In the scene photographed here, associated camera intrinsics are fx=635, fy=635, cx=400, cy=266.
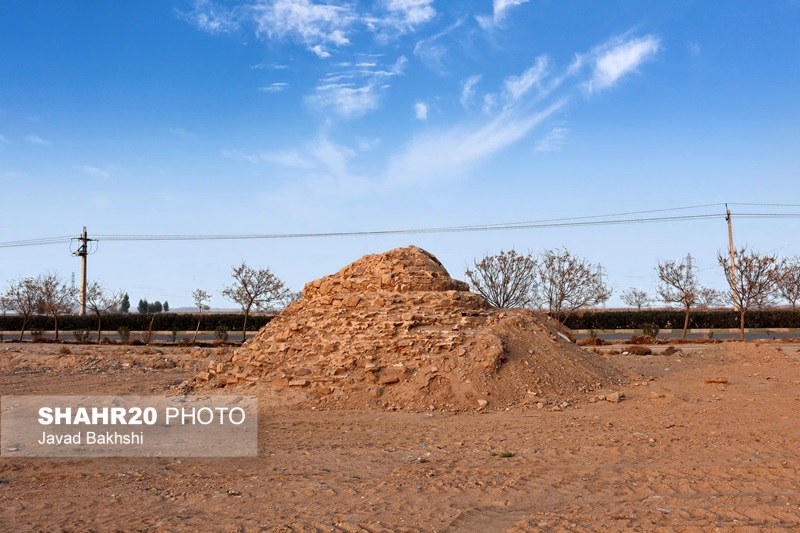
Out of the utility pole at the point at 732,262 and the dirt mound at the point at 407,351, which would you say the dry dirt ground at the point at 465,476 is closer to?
the dirt mound at the point at 407,351

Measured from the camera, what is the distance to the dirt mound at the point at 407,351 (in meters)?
12.4

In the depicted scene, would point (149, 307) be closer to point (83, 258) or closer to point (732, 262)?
point (83, 258)

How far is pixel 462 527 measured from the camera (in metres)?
5.59

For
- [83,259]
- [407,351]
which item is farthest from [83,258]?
[407,351]

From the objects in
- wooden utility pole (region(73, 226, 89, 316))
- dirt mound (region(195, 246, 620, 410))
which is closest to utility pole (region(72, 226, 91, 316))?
wooden utility pole (region(73, 226, 89, 316))

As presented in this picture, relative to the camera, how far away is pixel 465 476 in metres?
7.40

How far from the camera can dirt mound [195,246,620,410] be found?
1243 centimetres

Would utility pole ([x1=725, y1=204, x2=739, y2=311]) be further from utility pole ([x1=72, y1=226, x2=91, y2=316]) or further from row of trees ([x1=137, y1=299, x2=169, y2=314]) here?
row of trees ([x1=137, y1=299, x2=169, y2=314])

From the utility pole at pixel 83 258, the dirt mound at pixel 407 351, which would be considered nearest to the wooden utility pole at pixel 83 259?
Answer: the utility pole at pixel 83 258

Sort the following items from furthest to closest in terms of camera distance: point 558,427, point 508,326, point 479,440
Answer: point 508,326, point 558,427, point 479,440

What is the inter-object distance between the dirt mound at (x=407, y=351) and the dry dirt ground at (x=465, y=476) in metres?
0.68

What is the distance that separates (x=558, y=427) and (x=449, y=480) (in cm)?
374

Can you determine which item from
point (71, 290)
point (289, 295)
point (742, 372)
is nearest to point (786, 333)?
point (742, 372)

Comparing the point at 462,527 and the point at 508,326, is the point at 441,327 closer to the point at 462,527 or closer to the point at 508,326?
the point at 508,326
